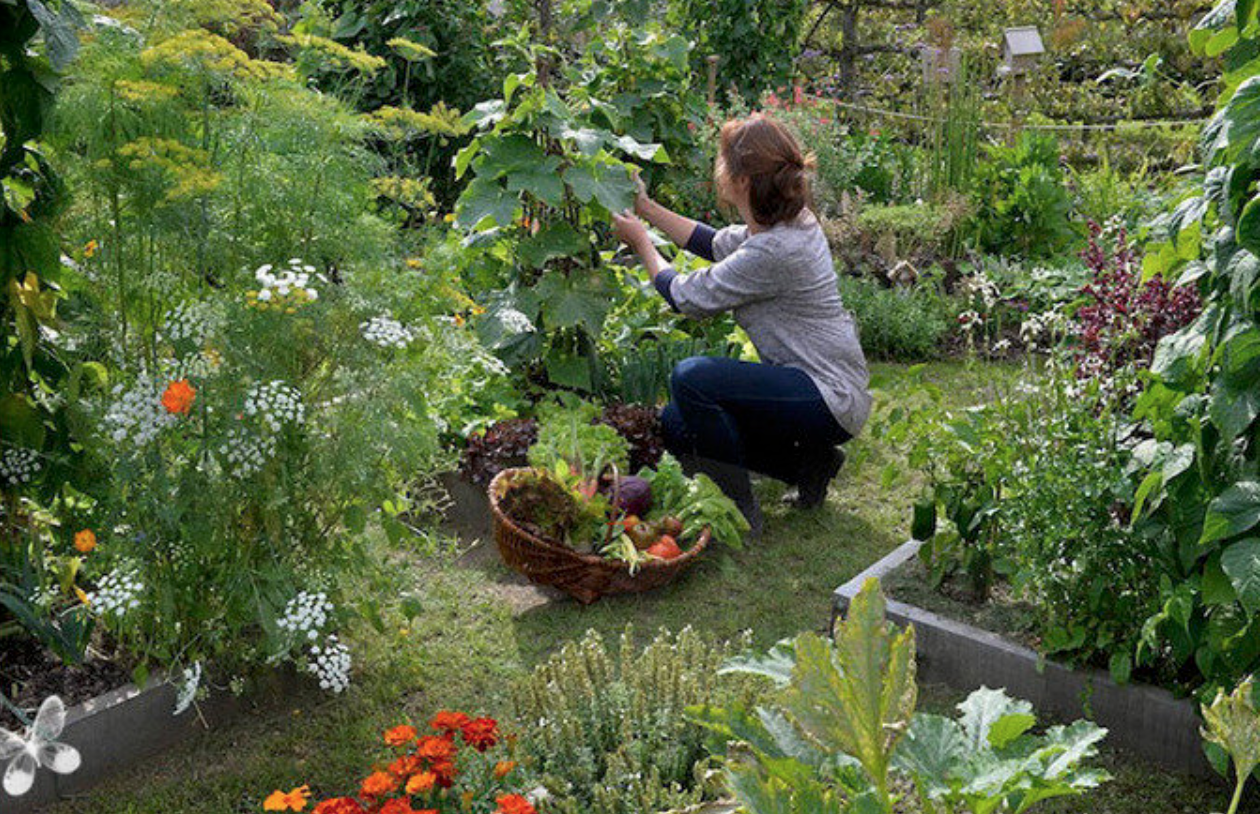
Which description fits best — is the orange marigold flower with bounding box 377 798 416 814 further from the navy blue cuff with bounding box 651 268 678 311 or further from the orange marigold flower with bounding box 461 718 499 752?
the navy blue cuff with bounding box 651 268 678 311

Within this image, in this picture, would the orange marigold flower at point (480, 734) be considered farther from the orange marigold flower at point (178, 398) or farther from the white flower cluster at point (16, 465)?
the white flower cluster at point (16, 465)

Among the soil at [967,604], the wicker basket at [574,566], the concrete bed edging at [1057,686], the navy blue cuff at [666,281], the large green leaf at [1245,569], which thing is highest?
the navy blue cuff at [666,281]


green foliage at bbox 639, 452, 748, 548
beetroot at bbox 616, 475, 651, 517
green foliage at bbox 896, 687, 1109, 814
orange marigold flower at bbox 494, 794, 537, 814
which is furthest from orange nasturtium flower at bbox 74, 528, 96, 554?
green foliage at bbox 896, 687, 1109, 814

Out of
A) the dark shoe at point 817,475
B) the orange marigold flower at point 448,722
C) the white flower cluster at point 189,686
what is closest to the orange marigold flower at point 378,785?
the orange marigold flower at point 448,722

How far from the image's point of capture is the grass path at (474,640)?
10.2 ft

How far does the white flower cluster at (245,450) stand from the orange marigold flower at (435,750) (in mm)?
814

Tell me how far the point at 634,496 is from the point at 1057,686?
144 centimetres

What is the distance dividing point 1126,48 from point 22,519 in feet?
32.6

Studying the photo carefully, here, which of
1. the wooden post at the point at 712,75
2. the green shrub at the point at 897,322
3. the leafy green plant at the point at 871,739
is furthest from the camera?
the wooden post at the point at 712,75

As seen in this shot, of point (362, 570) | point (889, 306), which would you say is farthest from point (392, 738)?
point (889, 306)

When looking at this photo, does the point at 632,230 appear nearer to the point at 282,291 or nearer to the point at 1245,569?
the point at 282,291

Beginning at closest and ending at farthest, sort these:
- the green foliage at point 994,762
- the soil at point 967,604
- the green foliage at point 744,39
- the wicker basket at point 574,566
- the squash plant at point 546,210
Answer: the green foliage at point 994,762 < the soil at point 967,604 < the wicker basket at point 574,566 < the squash plant at point 546,210 < the green foliage at point 744,39

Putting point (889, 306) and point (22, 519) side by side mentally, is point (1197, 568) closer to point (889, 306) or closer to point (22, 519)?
point (22, 519)

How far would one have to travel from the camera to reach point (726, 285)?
14.5 ft
